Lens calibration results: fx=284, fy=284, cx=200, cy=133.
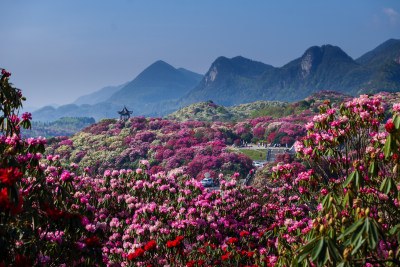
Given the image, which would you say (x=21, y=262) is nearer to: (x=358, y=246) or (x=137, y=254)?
(x=137, y=254)

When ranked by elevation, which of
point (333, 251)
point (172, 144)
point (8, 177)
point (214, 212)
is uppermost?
point (8, 177)

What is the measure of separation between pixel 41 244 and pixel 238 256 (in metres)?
2.81

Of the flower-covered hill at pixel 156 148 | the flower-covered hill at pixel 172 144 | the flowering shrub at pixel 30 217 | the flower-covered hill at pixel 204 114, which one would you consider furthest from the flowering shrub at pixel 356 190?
the flower-covered hill at pixel 204 114

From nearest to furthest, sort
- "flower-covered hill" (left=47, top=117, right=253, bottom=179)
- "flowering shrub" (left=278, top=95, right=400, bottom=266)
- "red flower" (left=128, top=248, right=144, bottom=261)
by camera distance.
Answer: "flowering shrub" (left=278, top=95, right=400, bottom=266), "red flower" (left=128, top=248, right=144, bottom=261), "flower-covered hill" (left=47, top=117, right=253, bottom=179)

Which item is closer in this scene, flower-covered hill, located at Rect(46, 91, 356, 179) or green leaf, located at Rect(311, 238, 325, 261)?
green leaf, located at Rect(311, 238, 325, 261)

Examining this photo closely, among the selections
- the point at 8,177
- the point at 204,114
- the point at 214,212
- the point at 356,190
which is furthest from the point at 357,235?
the point at 204,114

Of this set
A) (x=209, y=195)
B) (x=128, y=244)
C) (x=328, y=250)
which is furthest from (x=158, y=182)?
(x=328, y=250)

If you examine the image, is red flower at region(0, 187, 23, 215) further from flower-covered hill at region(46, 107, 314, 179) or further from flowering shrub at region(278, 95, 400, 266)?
flower-covered hill at region(46, 107, 314, 179)

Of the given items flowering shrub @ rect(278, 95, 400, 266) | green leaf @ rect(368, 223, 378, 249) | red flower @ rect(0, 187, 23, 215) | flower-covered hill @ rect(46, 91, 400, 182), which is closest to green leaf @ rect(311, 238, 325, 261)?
flowering shrub @ rect(278, 95, 400, 266)

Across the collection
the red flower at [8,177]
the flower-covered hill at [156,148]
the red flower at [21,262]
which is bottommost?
the flower-covered hill at [156,148]

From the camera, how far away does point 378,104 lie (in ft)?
14.8

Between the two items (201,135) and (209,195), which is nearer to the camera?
(209,195)

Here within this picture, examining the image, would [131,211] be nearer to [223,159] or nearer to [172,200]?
[172,200]

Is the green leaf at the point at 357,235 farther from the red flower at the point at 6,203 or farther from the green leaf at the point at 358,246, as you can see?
the red flower at the point at 6,203
